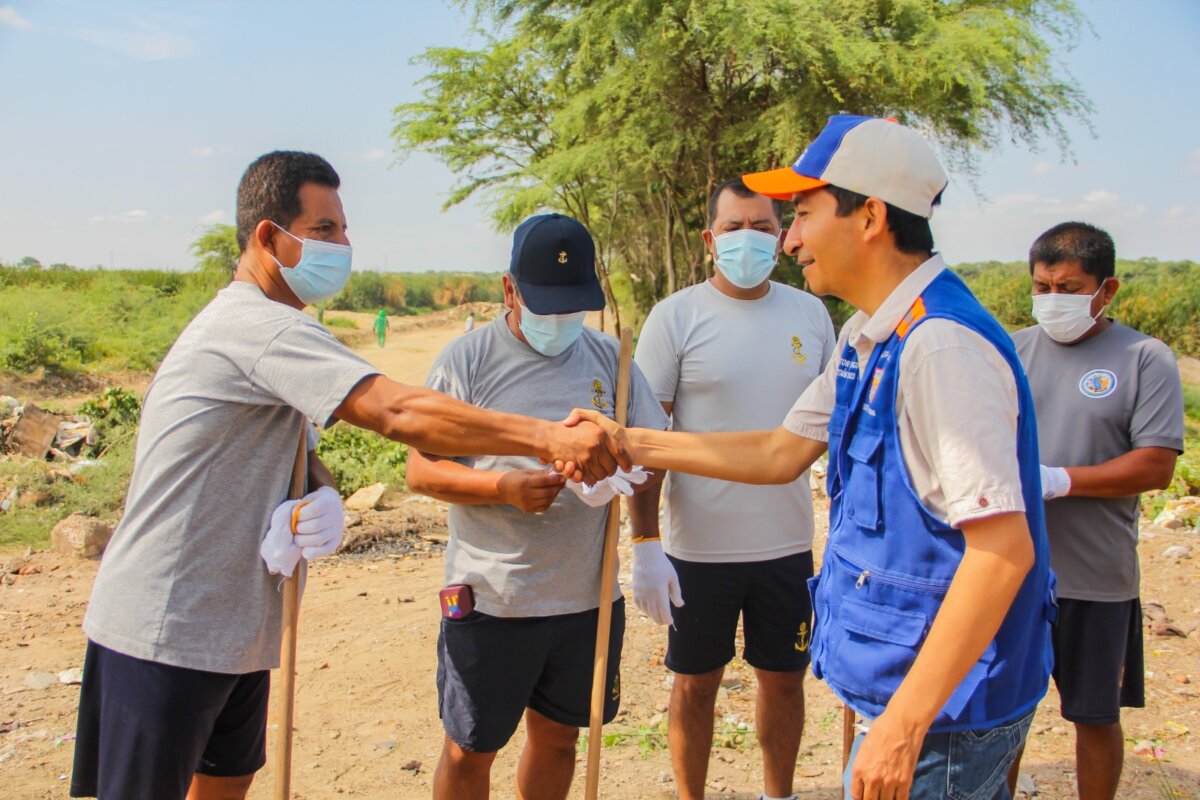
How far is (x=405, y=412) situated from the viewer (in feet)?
7.45

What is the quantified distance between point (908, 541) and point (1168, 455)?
1786mm

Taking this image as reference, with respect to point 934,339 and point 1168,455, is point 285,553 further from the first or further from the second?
point 1168,455

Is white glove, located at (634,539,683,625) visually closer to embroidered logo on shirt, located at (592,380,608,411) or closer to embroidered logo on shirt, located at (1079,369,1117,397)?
embroidered logo on shirt, located at (592,380,608,411)

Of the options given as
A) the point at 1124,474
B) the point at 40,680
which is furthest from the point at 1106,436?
the point at 40,680

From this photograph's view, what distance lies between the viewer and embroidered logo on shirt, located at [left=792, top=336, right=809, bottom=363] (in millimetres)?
3420

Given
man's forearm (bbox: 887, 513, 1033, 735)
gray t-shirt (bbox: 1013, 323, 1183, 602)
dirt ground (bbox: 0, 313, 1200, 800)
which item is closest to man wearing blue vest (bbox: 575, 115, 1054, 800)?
man's forearm (bbox: 887, 513, 1033, 735)

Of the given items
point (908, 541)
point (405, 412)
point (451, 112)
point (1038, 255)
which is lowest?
point (908, 541)

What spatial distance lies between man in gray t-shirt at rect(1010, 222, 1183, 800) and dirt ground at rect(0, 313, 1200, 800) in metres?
0.79

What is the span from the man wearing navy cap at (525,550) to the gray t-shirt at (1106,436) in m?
1.54

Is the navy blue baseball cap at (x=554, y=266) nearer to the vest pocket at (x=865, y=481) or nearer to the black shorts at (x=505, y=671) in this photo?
the black shorts at (x=505, y=671)

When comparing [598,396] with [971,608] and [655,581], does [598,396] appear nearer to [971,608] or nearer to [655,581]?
[655,581]

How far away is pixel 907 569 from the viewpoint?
173 cm

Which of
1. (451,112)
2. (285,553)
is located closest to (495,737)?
(285,553)

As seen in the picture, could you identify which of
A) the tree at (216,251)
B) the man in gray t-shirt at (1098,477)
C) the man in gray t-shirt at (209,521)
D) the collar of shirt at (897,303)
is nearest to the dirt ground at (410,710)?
the man in gray t-shirt at (1098,477)
